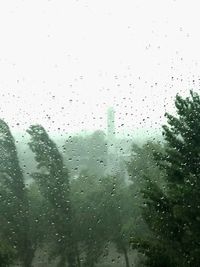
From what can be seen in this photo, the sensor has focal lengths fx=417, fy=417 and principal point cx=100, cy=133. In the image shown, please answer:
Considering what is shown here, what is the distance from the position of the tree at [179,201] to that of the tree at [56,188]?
935cm

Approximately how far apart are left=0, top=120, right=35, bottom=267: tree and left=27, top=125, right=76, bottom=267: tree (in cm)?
96

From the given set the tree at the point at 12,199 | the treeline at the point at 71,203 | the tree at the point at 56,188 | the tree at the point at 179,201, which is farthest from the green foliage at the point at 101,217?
the tree at the point at 179,201

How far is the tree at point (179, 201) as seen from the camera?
823cm

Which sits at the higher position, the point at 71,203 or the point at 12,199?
the point at 12,199

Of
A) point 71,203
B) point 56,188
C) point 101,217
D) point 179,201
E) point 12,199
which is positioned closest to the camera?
point 179,201

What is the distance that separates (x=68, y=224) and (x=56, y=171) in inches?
93.1

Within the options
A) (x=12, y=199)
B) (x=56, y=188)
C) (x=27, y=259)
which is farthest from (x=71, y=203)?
(x=27, y=259)

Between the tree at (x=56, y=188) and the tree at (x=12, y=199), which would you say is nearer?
the tree at (x=12, y=199)

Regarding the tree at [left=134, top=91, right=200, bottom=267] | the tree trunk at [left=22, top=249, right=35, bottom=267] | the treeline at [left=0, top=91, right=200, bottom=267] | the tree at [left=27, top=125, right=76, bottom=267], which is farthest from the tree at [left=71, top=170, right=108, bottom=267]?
the tree at [left=134, top=91, right=200, bottom=267]

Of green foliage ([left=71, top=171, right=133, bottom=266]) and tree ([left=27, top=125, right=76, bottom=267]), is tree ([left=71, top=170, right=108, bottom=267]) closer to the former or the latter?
green foliage ([left=71, top=171, right=133, bottom=266])

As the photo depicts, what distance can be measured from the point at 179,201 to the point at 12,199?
11340 mm

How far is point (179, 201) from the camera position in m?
8.49

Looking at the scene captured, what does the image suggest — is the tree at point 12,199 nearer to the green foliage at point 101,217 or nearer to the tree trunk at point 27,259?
the tree trunk at point 27,259

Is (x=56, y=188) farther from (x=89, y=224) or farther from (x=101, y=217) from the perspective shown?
(x=101, y=217)
